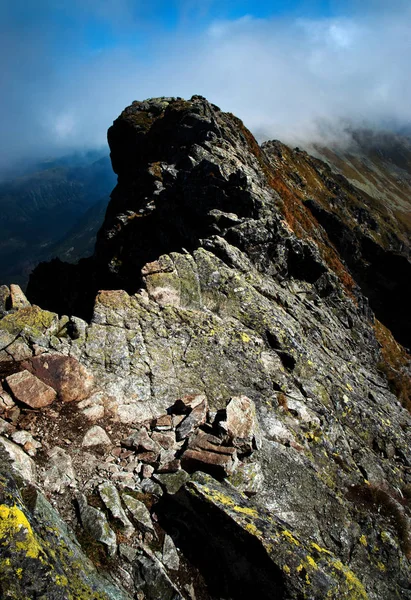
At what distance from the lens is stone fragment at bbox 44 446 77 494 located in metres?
8.84

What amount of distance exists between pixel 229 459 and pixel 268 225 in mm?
23815

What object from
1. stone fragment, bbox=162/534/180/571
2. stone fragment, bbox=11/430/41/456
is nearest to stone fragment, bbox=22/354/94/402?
stone fragment, bbox=11/430/41/456

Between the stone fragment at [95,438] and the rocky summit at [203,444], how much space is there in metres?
0.05

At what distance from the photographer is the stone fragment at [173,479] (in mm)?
9539

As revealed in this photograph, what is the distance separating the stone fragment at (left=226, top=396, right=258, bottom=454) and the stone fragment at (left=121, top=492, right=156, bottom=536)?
3.69m

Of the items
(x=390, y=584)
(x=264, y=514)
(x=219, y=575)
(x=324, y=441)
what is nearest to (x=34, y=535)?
(x=219, y=575)

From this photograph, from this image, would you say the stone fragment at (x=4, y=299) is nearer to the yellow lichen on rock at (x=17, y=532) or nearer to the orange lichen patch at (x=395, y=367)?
the yellow lichen on rock at (x=17, y=532)

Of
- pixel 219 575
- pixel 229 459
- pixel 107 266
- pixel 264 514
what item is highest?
pixel 107 266

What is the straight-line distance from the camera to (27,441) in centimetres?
973

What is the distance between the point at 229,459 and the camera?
34.6 ft

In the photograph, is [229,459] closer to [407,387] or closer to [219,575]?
[219,575]

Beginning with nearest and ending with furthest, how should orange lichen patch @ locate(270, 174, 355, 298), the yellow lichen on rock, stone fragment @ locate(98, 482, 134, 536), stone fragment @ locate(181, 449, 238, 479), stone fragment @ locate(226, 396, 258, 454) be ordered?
the yellow lichen on rock, stone fragment @ locate(98, 482, 134, 536), stone fragment @ locate(181, 449, 238, 479), stone fragment @ locate(226, 396, 258, 454), orange lichen patch @ locate(270, 174, 355, 298)

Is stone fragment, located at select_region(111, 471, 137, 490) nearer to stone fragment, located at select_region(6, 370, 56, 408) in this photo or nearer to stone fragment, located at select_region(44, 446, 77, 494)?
stone fragment, located at select_region(44, 446, 77, 494)

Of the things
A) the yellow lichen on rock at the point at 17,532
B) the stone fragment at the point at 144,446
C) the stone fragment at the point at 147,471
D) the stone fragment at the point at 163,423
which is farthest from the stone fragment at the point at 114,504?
the stone fragment at the point at 163,423
